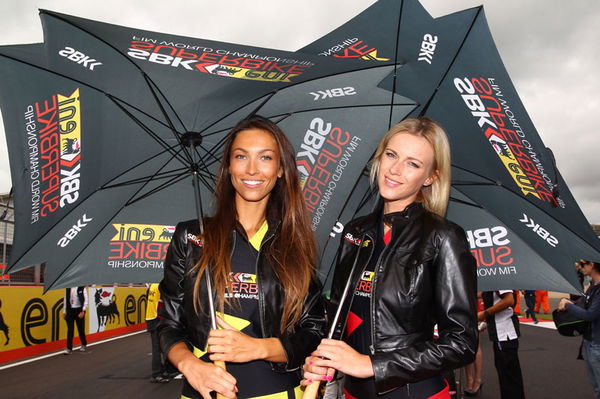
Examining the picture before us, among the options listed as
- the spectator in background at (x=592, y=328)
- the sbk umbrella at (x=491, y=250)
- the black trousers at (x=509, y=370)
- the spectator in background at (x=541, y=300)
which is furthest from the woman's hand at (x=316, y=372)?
the spectator in background at (x=541, y=300)

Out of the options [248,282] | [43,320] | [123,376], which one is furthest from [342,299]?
[43,320]

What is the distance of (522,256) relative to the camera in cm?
325

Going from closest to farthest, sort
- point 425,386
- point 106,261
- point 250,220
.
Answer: point 425,386 → point 250,220 → point 106,261

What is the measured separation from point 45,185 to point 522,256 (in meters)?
3.08

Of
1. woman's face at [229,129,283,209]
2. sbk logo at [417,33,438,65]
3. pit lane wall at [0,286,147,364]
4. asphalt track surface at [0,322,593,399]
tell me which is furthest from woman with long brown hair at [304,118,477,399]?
pit lane wall at [0,286,147,364]

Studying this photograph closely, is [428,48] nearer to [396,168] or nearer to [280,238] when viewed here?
[396,168]

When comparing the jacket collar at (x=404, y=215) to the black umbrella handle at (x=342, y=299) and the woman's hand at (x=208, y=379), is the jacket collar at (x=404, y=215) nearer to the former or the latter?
the black umbrella handle at (x=342, y=299)

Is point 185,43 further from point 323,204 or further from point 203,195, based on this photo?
point 323,204

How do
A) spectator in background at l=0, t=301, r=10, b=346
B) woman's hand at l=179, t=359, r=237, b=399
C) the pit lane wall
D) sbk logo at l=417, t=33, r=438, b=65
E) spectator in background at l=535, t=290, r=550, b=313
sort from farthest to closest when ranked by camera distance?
spectator in background at l=535, t=290, r=550, b=313
the pit lane wall
spectator in background at l=0, t=301, r=10, b=346
sbk logo at l=417, t=33, r=438, b=65
woman's hand at l=179, t=359, r=237, b=399

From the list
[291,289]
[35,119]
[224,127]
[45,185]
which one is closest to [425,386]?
[291,289]

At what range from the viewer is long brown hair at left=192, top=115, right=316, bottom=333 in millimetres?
1920

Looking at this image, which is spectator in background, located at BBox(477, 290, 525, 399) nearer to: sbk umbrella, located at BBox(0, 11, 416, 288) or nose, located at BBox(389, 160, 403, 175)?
sbk umbrella, located at BBox(0, 11, 416, 288)

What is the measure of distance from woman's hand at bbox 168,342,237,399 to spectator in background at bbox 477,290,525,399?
174 inches

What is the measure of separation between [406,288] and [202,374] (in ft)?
2.63
